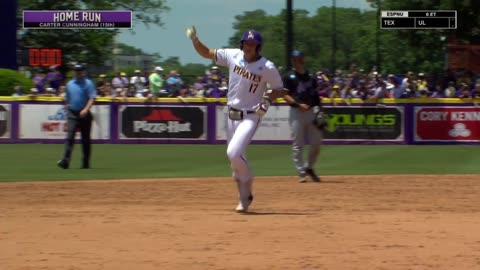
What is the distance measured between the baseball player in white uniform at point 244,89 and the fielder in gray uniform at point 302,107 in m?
3.70

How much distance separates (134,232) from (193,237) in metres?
0.67

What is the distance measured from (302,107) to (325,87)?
1362cm

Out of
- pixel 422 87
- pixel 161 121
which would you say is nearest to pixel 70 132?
pixel 161 121

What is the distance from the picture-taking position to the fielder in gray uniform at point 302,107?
50.3ft

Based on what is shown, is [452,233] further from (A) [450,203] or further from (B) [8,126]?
(B) [8,126]

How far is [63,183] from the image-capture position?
15.4 meters

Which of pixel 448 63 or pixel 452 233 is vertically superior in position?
pixel 448 63

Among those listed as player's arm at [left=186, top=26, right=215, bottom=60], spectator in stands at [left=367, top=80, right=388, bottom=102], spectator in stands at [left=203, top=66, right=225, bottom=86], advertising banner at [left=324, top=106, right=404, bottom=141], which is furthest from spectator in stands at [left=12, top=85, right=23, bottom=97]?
player's arm at [left=186, top=26, right=215, bottom=60]

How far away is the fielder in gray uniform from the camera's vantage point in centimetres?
1534

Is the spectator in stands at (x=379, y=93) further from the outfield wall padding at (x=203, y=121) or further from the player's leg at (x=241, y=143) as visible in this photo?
the player's leg at (x=241, y=143)

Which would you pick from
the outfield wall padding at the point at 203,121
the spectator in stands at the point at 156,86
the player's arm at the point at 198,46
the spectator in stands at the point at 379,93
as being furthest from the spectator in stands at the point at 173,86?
the player's arm at the point at 198,46

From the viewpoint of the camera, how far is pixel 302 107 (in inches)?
599

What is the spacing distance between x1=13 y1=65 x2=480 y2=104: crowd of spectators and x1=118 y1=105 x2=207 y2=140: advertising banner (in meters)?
0.65

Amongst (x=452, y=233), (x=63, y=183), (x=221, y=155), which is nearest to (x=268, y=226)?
(x=452, y=233)
